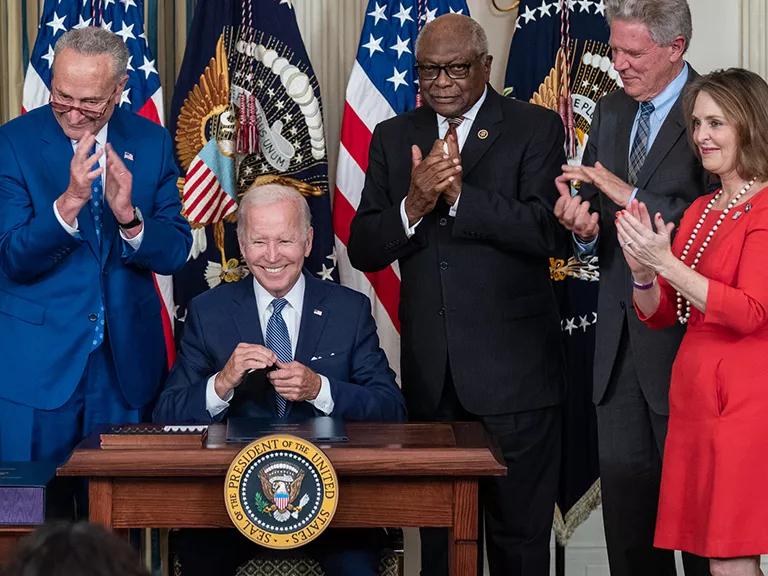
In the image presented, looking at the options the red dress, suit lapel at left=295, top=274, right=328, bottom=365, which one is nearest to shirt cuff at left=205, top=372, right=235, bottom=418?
suit lapel at left=295, top=274, right=328, bottom=365

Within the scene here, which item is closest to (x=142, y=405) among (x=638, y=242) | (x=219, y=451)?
(x=219, y=451)

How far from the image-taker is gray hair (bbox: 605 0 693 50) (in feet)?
11.1

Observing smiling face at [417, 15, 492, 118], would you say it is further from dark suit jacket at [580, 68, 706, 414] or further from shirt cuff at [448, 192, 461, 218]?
dark suit jacket at [580, 68, 706, 414]

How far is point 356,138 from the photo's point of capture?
4652 mm

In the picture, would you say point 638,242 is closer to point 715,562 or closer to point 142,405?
point 715,562

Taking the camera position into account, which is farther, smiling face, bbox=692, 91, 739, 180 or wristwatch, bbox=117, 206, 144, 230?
wristwatch, bbox=117, 206, 144, 230

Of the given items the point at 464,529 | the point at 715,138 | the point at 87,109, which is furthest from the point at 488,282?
the point at 87,109

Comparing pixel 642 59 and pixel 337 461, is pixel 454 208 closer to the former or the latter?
pixel 642 59

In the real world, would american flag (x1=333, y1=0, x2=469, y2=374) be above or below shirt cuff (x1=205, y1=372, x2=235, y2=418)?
above

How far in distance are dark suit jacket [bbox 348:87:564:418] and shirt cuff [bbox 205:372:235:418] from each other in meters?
0.72

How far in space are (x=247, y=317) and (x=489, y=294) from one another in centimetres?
75

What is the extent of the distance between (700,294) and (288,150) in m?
2.09

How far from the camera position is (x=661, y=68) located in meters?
3.38

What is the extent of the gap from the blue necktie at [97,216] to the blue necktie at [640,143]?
4.92 feet
